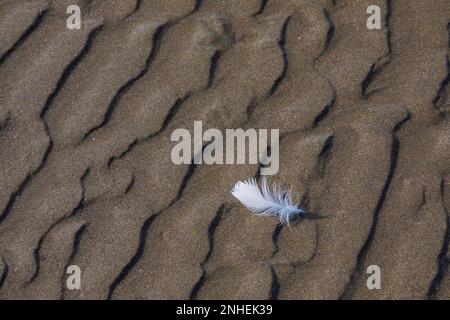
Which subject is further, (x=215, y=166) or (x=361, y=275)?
(x=215, y=166)

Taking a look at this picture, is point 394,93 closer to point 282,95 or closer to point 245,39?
point 282,95

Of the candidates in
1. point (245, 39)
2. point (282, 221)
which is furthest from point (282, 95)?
point (282, 221)

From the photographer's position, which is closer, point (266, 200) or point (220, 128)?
point (266, 200)

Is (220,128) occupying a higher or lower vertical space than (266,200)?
higher
